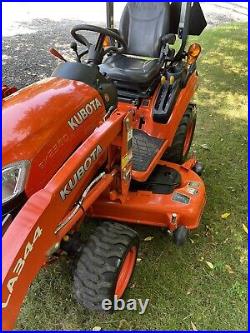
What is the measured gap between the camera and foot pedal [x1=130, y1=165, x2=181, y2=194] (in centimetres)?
262

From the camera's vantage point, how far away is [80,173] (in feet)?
5.81

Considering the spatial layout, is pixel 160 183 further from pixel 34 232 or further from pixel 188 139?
pixel 34 232

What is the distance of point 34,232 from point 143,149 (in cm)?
146

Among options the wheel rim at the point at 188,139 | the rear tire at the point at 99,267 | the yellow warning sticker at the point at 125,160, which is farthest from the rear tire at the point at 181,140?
the rear tire at the point at 99,267

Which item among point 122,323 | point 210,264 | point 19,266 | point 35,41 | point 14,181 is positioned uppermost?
point 14,181

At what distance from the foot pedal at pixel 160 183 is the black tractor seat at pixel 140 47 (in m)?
0.71

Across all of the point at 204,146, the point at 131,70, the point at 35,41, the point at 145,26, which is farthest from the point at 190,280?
the point at 35,41

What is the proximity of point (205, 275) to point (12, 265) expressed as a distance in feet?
4.80

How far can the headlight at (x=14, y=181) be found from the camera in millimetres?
1645

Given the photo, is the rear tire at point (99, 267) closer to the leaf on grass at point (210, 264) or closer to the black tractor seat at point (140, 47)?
the leaf on grass at point (210, 264)

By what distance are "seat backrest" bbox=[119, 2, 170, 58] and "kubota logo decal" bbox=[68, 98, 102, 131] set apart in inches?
59.9

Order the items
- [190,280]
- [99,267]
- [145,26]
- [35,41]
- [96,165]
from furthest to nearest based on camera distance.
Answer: [35,41] < [145,26] < [190,280] < [96,165] < [99,267]

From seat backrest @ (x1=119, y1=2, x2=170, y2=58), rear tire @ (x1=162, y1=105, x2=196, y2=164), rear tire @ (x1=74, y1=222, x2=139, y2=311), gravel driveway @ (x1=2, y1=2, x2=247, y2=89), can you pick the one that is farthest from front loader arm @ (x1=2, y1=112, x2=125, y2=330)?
gravel driveway @ (x1=2, y1=2, x2=247, y2=89)

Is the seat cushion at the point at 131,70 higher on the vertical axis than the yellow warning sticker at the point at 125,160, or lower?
higher
